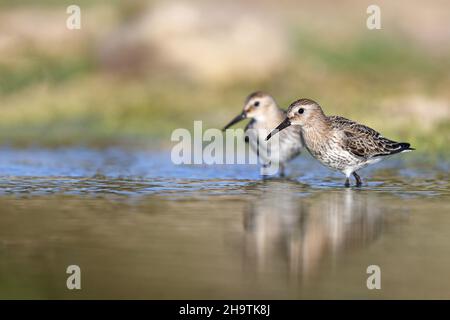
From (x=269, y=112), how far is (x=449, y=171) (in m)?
3.23

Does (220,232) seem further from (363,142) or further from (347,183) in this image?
(363,142)

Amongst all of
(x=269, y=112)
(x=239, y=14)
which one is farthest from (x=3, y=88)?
(x=269, y=112)

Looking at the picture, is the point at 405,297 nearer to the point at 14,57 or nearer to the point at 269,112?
the point at 269,112

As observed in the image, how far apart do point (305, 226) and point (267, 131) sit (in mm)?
5479

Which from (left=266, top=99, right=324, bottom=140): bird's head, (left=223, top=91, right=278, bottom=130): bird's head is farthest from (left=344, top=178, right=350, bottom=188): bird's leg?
(left=223, top=91, right=278, bottom=130): bird's head

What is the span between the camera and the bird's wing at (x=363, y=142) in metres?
14.3

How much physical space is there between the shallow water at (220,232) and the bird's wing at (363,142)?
1.63ft

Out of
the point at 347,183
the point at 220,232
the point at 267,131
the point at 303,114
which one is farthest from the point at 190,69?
the point at 220,232

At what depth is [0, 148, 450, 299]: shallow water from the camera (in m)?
8.34

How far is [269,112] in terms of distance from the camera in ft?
53.7

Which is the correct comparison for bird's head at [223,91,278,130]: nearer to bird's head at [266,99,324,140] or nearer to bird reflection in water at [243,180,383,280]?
bird's head at [266,99,324,140]

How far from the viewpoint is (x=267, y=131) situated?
16.1 metres

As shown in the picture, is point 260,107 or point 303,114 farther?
point 260,107

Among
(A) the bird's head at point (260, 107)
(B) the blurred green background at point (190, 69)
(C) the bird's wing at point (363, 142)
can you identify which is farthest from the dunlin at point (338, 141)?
(B) the blurred green background at point (190, 69)
